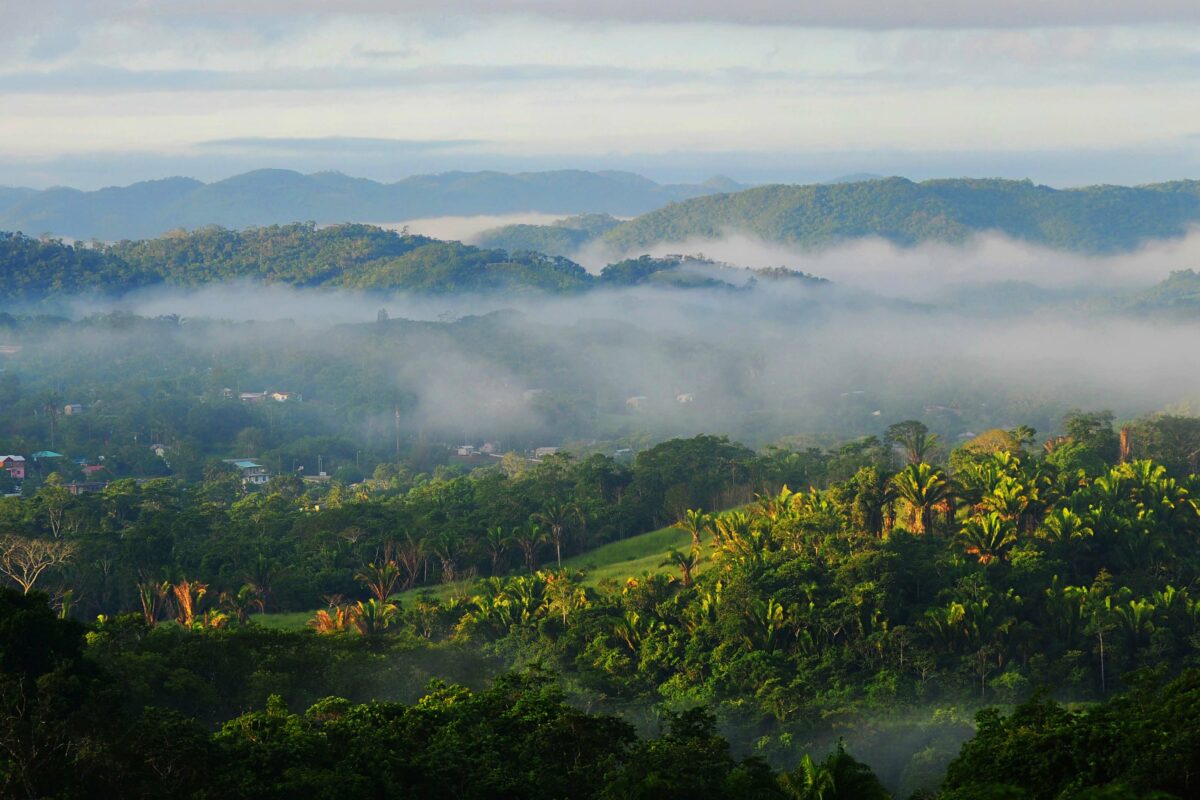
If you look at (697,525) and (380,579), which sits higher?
(697,525)

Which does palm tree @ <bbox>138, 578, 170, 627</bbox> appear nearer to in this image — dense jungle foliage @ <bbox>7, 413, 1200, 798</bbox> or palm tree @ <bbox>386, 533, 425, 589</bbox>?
dense jungle foliage @ <bbox>7, 413, 1200, 798</bbox>

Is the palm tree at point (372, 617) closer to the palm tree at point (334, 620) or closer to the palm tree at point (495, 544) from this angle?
the palm tree at point (334, 620)

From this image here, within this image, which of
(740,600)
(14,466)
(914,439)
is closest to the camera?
(740,600)

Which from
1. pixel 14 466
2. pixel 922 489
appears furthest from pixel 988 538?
pixel 14 466

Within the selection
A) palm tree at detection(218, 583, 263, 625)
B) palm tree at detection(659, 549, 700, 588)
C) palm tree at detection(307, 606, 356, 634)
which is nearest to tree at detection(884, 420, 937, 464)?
palm tree at detection(659, 549, 700, 588)

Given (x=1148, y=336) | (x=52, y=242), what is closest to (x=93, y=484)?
(x=52, y=242)

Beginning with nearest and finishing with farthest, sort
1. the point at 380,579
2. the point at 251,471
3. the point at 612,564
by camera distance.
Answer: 1. the point at 380,579
2. the point at 612,564
3. the point at 251,471

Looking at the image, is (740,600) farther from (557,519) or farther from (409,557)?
(557,519)
